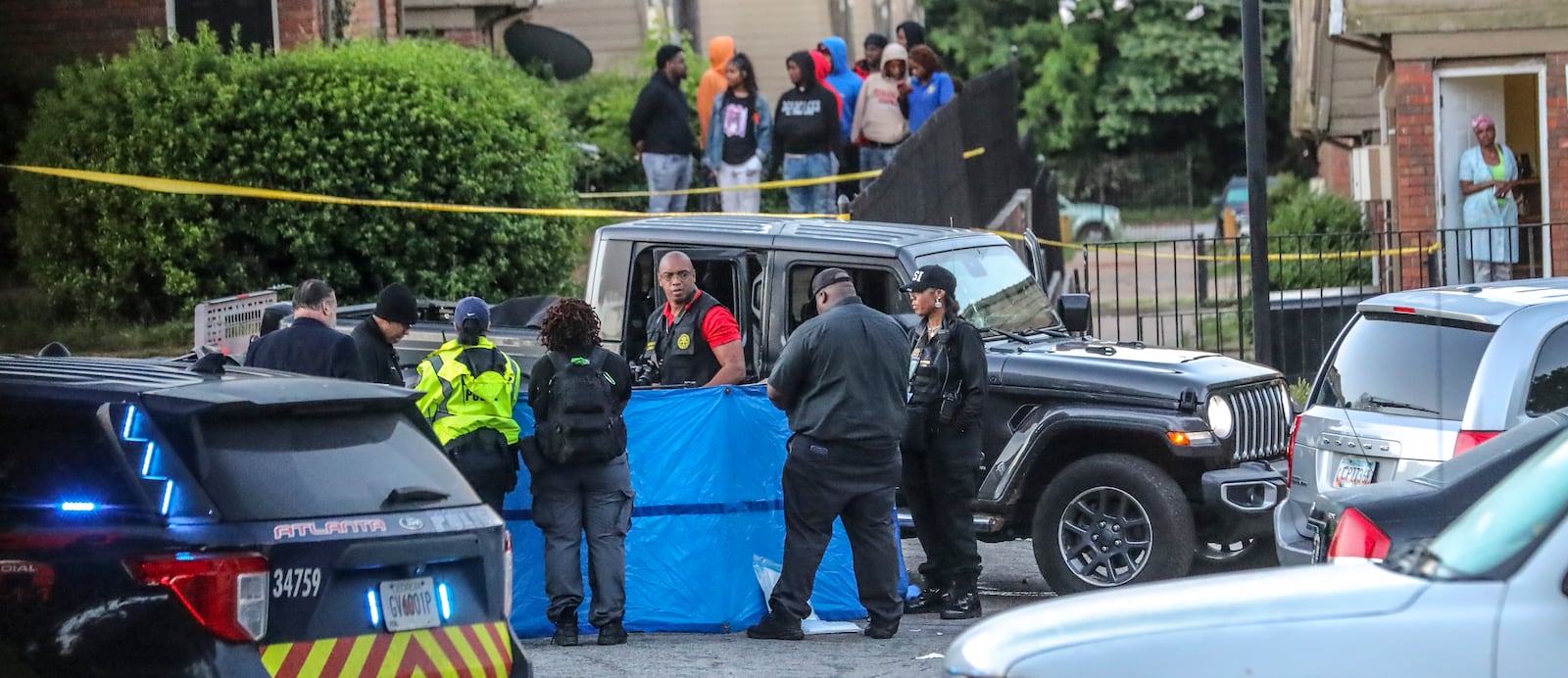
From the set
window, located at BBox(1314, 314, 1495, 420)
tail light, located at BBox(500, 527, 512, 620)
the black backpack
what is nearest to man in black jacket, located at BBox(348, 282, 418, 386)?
the black backpack

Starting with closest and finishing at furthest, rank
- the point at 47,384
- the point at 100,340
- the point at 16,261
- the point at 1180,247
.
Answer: the point at 47,384, the point at 100,340, the point at 16,261, the point at 1180,247

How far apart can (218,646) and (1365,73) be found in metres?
21.8

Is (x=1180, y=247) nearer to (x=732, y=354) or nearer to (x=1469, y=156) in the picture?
(x=1469, y=156)

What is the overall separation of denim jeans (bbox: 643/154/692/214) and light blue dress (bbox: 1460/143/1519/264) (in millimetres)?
6839

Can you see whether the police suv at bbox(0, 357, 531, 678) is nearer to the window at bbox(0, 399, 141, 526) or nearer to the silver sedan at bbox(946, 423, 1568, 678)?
the window at bbox(0, 399, 141, 526)

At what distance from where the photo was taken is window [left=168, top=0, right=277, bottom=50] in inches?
672

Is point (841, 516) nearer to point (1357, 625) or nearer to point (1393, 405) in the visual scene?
point (1393, 405)

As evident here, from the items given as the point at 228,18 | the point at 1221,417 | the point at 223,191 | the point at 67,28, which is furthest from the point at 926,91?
the point at 1221,417

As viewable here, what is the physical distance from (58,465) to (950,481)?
4.67 m

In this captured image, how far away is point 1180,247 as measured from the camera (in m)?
38.8

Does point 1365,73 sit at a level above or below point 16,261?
above

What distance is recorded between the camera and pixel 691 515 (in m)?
8.86

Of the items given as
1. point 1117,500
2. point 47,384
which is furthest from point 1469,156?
point 47,384

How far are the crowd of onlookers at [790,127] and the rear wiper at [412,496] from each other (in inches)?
395
